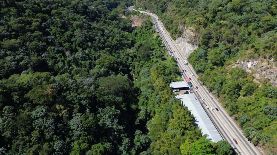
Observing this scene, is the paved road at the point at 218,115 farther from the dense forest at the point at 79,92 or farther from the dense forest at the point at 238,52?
the dense forest at the point at 79,92

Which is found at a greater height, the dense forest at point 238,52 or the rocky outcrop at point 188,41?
the dense forest at point 238,52

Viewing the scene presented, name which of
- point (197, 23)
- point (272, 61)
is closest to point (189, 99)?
point (272, 61)

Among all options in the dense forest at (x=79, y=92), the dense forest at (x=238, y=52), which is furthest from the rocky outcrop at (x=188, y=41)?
the dense forest at (x=79, y=92)

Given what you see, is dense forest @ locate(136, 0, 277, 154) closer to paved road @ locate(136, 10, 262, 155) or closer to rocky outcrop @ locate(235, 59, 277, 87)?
rocky outcrop @ locate(235, 59, 277, 87)

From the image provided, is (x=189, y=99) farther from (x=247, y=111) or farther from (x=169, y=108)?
(x=247, y=111)

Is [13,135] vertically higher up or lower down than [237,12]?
lower down

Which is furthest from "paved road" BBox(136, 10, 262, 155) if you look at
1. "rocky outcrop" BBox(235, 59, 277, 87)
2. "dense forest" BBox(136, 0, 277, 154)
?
"rocky outcrop" BBox(235, 59, 277, 87)
